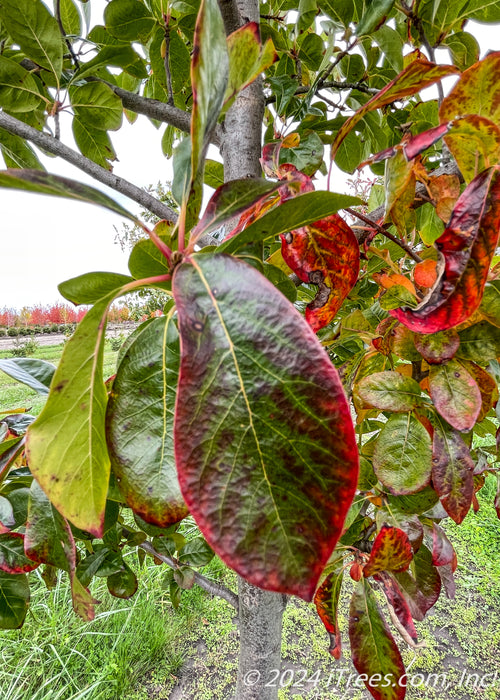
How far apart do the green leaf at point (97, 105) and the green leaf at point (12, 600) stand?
758 millimetres

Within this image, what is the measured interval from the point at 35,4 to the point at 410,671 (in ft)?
7.31

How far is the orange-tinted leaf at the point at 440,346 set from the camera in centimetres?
36

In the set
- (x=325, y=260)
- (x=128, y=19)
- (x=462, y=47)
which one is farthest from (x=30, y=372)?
(x=462, y=47)

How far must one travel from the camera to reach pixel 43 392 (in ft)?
1.63

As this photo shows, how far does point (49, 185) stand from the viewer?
195mm

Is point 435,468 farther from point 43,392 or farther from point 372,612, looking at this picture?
point 43,392

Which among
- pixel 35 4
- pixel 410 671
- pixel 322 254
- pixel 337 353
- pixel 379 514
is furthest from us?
pixel 410 671

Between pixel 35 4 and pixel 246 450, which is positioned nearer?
pixel 246 450

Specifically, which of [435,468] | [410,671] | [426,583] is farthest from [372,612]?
[410,671]

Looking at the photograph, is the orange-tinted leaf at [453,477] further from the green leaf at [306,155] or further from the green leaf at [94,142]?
the green leaf at [94,142]

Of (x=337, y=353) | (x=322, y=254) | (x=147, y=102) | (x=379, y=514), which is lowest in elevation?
(x=379, y=514)

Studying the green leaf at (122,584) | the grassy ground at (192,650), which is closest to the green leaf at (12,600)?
the green leaf at (122,584)

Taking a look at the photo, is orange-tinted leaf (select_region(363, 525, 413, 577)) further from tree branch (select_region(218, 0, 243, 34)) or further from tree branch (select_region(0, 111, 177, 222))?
tree branch (select_region(218, 0, 243, 34))

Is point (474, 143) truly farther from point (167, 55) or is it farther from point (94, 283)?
point (167, 55)
